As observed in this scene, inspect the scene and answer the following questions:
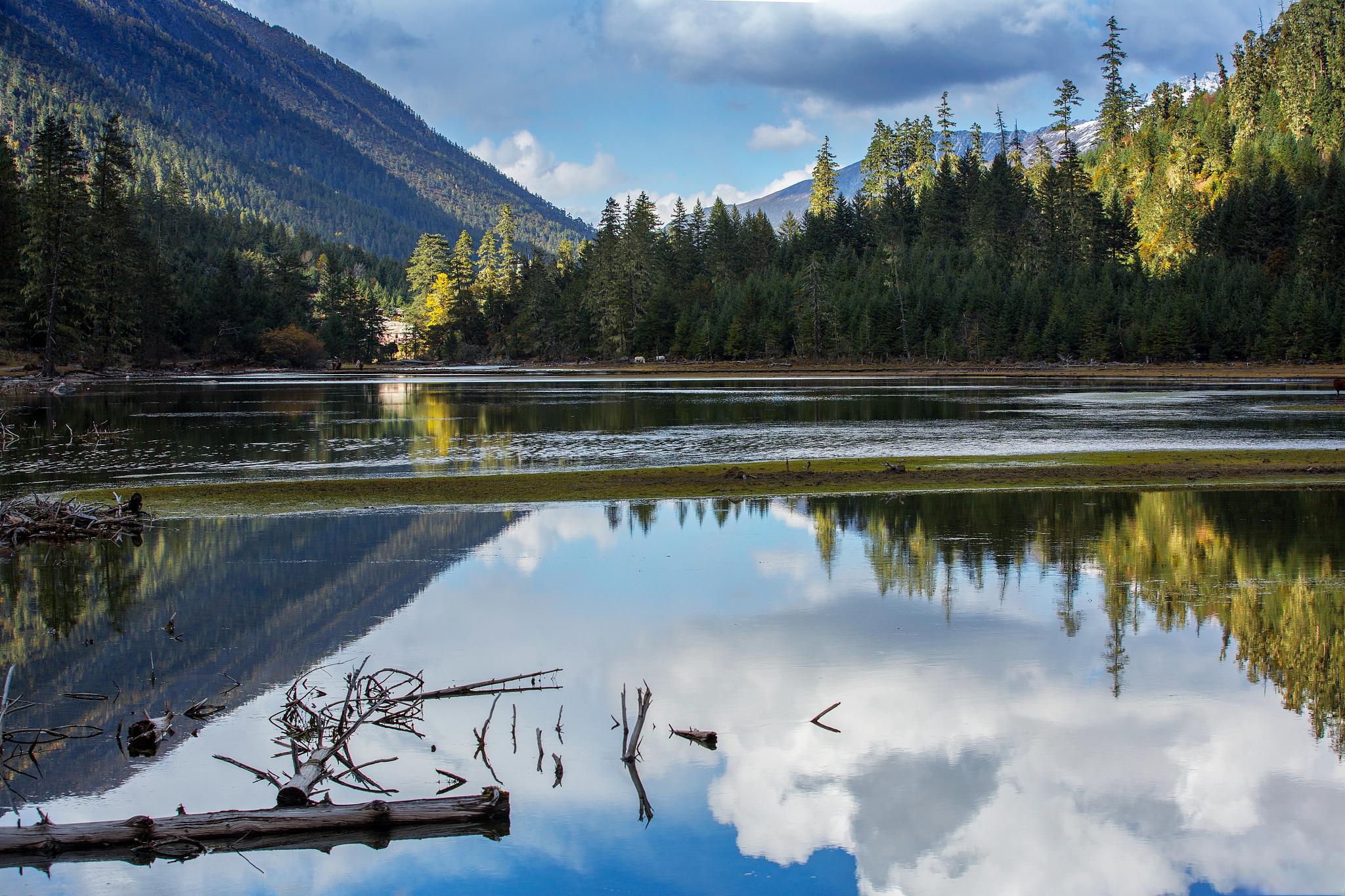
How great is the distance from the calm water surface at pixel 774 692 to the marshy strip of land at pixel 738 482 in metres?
4.08

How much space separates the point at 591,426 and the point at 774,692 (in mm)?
34719

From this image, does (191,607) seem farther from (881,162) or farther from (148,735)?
(881,162)

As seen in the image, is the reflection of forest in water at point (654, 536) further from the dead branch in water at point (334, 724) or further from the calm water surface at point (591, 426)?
the calm water surface at point (591, 426)

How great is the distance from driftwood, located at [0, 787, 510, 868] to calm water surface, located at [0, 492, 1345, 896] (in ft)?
0.45

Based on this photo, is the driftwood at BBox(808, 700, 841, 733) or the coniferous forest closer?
the driftwood at BBox(808, 700, 841, 733)

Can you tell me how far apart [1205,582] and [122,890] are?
1512 centimetres

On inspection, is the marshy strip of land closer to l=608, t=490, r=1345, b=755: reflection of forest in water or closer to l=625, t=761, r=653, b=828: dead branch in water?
l=608, t=490, r=1345, b=755: reflection of forest in water

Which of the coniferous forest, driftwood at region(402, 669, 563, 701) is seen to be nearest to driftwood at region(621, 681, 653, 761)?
driftwood at region(402, 669, 563, 701)

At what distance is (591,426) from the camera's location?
152ft

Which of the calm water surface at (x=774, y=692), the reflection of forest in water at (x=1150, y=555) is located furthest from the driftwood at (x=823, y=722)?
the reflection of forest in water at (x=1150, y=555)

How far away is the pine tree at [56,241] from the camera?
8062 cm

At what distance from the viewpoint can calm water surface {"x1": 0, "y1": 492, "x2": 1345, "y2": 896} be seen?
28.0 ft

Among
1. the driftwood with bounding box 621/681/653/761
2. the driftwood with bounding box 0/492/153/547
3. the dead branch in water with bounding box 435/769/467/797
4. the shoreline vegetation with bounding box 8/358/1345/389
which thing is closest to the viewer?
the dead branch in water with bounding box 435/769/467/797

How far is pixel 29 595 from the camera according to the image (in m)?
16.0
